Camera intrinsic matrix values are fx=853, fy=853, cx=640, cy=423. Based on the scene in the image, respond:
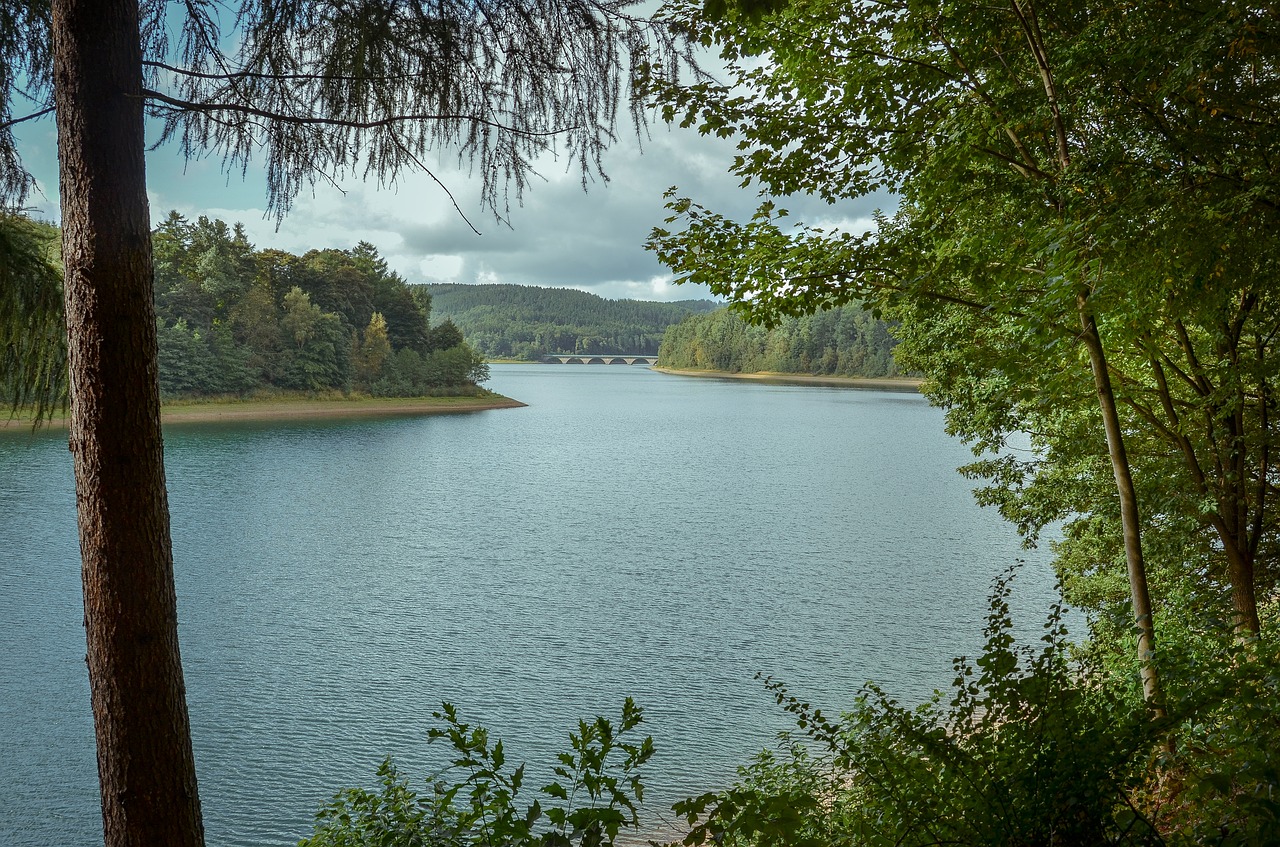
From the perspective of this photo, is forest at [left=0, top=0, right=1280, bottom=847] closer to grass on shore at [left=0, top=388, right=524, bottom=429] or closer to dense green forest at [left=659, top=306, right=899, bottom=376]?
grass on shore at [left=0, top=388, right=524, bottom=429]

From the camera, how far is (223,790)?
7.70 metres

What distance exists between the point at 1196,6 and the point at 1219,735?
3.22 m

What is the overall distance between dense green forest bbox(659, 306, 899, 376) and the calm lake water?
54.1m

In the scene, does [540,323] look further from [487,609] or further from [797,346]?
[487,609]

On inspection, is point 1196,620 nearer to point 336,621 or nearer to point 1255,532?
point 1255,532

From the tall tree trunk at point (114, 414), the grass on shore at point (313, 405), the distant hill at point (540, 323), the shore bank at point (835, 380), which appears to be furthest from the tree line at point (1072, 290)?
the distant hill at point (540, 323)

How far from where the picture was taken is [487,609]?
13.2 metres

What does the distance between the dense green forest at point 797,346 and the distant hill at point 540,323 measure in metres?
16.5

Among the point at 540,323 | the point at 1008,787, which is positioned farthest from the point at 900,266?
the point at 540,323

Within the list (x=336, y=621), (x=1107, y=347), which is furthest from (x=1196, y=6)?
(x=336, y=621)

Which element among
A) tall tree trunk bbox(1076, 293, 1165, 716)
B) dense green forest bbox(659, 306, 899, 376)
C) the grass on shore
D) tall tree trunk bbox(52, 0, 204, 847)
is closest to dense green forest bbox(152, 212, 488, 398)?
the grass on shore

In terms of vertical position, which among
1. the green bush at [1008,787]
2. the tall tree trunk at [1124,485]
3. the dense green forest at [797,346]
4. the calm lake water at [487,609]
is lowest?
the calm lake water at [487,609]

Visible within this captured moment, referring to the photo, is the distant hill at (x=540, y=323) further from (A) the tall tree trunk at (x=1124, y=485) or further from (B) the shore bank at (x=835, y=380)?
(A) the tall tree trunk at (x=1124, y=485)

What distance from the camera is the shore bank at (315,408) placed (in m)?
43.4
